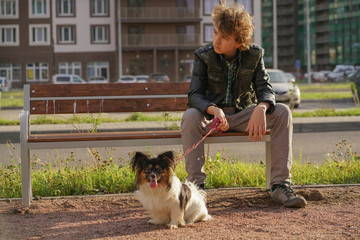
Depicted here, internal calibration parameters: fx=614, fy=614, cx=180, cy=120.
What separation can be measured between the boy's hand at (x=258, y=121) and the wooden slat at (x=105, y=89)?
1329 millimetres

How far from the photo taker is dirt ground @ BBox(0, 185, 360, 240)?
4156 millimetres

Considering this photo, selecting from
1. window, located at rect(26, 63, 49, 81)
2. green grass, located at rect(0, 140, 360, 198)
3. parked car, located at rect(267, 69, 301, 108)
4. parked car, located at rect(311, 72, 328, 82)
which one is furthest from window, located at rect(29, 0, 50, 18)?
green grass, located at rect(0, 140, 360, 198)

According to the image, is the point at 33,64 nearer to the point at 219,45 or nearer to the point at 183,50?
the point at 183,50

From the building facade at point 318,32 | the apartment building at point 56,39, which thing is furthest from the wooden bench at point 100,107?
the building facade at point 318,32

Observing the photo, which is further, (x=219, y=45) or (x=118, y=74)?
(x=118, y=74)

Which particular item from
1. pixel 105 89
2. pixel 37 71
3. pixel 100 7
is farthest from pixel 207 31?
pixel 105 89

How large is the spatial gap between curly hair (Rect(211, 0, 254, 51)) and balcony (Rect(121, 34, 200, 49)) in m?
56.1

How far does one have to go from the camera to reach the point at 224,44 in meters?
4.98

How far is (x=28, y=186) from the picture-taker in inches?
204

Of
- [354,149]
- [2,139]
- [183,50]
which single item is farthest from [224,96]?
[183,50]

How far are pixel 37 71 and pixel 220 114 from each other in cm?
6152

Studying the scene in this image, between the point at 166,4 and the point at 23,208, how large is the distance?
5801 cm

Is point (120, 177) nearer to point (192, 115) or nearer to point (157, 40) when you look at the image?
point (192, 115)

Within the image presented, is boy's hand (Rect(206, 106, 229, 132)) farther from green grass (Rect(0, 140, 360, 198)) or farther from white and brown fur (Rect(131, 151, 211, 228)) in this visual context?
green grass (Rect(0, 140, 360, 198))
